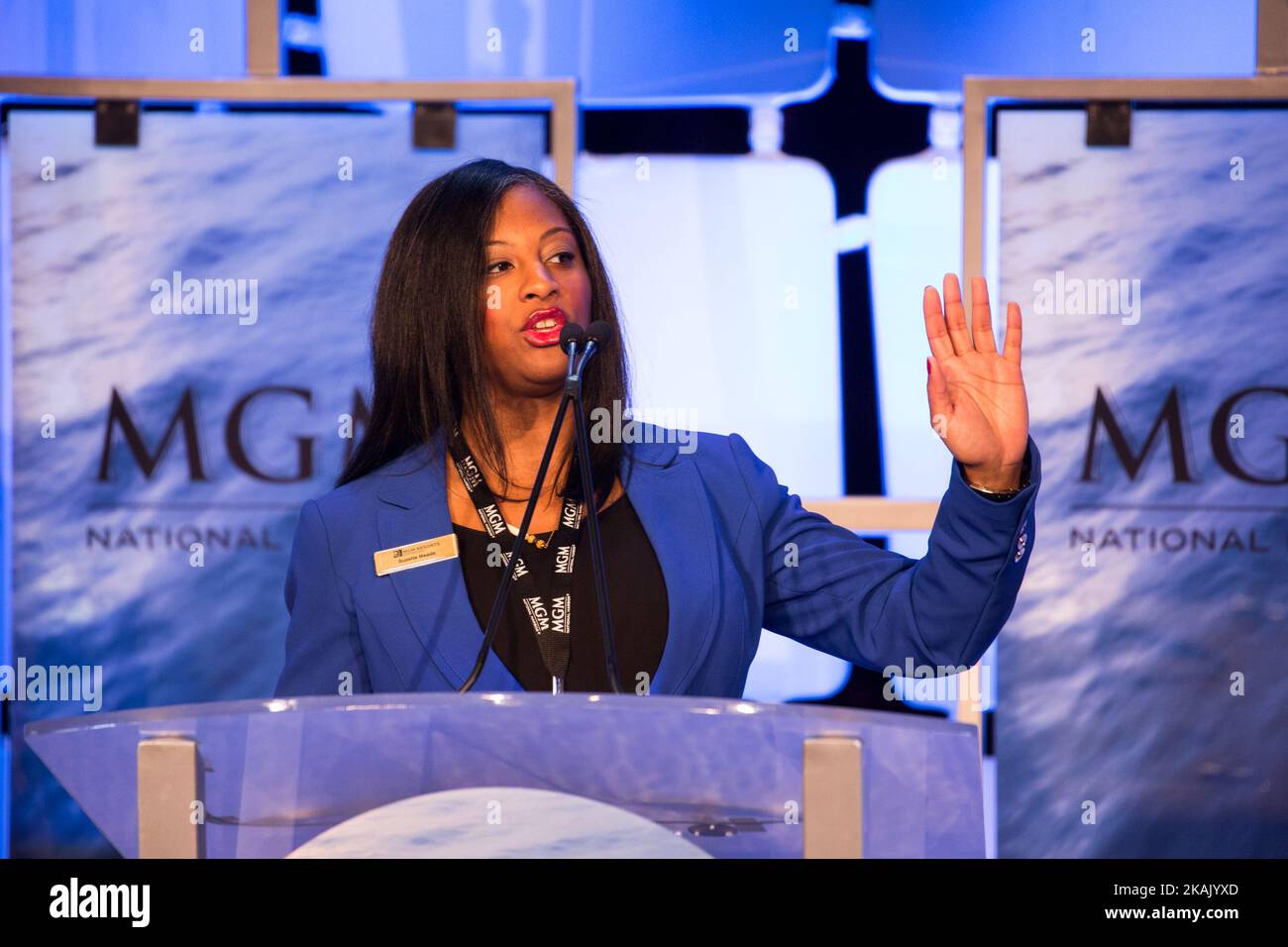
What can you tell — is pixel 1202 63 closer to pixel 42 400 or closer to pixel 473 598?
pixel 473 598

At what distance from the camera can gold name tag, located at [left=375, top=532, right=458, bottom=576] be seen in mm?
1896

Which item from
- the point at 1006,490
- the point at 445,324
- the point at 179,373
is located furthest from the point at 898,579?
the point at 179,373

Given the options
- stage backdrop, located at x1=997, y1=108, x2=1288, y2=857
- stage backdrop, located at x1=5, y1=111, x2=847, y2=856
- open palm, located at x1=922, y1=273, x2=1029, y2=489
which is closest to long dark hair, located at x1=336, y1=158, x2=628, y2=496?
open palm, located at x1=922, y1=273, x2=1029, y2=489

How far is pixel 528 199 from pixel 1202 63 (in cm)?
219

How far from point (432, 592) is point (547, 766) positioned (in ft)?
2.51

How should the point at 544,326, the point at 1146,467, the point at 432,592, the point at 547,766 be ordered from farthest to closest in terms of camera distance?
the point at 1146,467 < the point at 544,326 < the point at 432,592 < the point at 547,766

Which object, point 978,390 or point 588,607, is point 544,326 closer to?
point 588,607

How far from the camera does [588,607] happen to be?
1.91 m

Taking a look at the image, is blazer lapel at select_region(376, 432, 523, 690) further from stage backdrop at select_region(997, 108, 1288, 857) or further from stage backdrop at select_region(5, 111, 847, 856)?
stage backdrop at select_region(997, 108, 1288, 857)

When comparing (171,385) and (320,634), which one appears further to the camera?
(171,385)

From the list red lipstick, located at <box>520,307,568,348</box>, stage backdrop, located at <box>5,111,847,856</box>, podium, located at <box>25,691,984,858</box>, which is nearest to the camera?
podium, located at <box>25,691,984,858</box>

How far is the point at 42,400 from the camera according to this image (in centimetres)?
328
